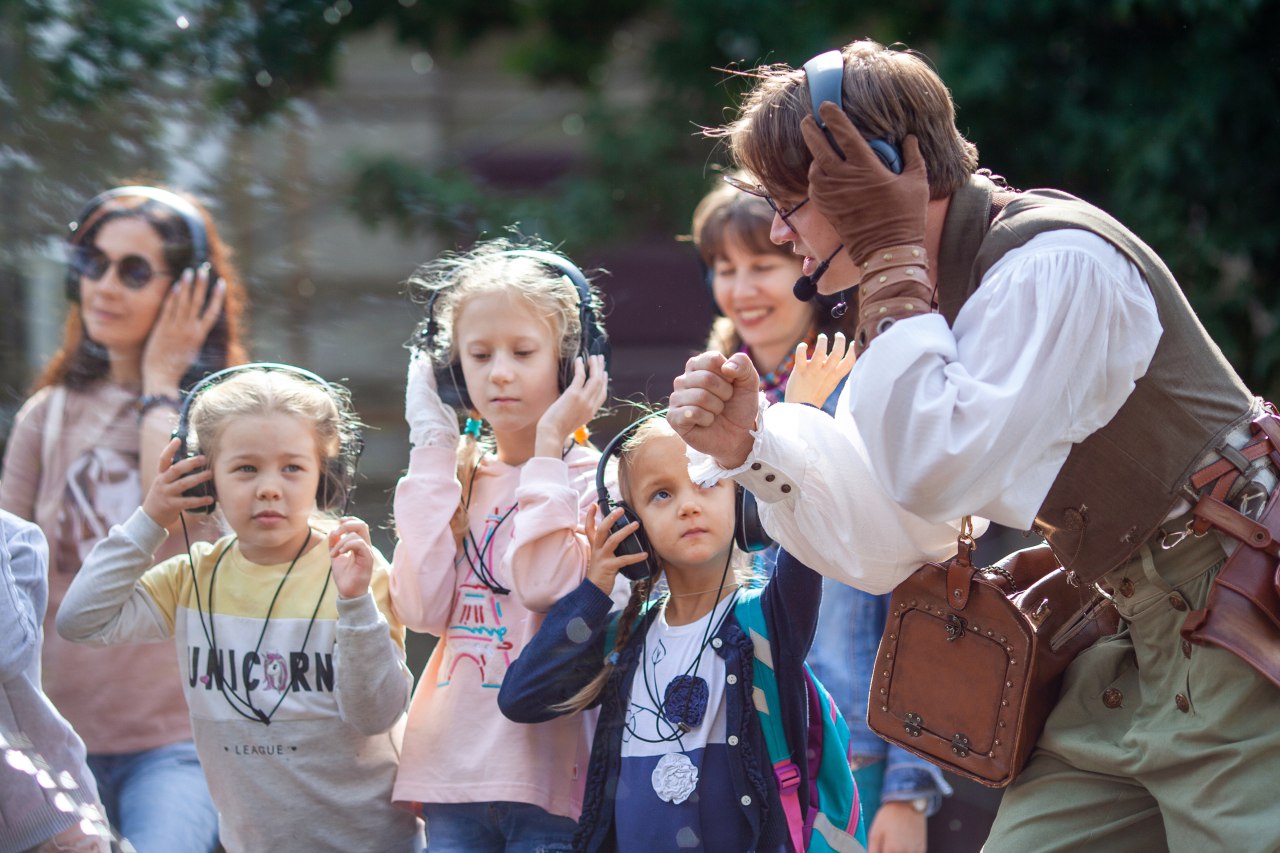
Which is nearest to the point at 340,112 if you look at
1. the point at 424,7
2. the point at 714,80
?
the point at 424,7

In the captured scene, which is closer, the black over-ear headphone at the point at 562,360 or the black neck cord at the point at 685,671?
the black neck cord at the point at 685,671

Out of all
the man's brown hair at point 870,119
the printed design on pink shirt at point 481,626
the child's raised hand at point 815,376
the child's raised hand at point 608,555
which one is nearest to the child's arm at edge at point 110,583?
the printed design on pink shirt at point 481,626

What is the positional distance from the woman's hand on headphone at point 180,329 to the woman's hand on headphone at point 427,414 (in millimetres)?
668

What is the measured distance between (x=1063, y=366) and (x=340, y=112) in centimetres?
397

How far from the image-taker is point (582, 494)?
2.36m

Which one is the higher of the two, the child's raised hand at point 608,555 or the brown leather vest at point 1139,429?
the brown leather vest at point 1139,429

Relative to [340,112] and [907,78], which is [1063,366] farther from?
→ [340,112]

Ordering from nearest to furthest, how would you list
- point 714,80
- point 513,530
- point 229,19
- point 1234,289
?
point 513,530
point 229,19
point 1234,289
point 714,80

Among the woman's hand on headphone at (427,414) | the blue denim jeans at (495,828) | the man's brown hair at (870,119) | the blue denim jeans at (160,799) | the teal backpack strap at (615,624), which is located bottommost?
the blue denim jeans at (160,799)

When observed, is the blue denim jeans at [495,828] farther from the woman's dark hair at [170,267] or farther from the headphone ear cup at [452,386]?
the woman's dark hair at [170,267]

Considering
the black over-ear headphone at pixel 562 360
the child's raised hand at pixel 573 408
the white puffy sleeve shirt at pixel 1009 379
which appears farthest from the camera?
the black over-ear headphone at pixel 562 360

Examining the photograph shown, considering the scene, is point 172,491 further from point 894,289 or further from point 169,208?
point 894,289

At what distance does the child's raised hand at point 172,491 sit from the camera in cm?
228

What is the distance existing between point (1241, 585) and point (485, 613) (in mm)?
1185
